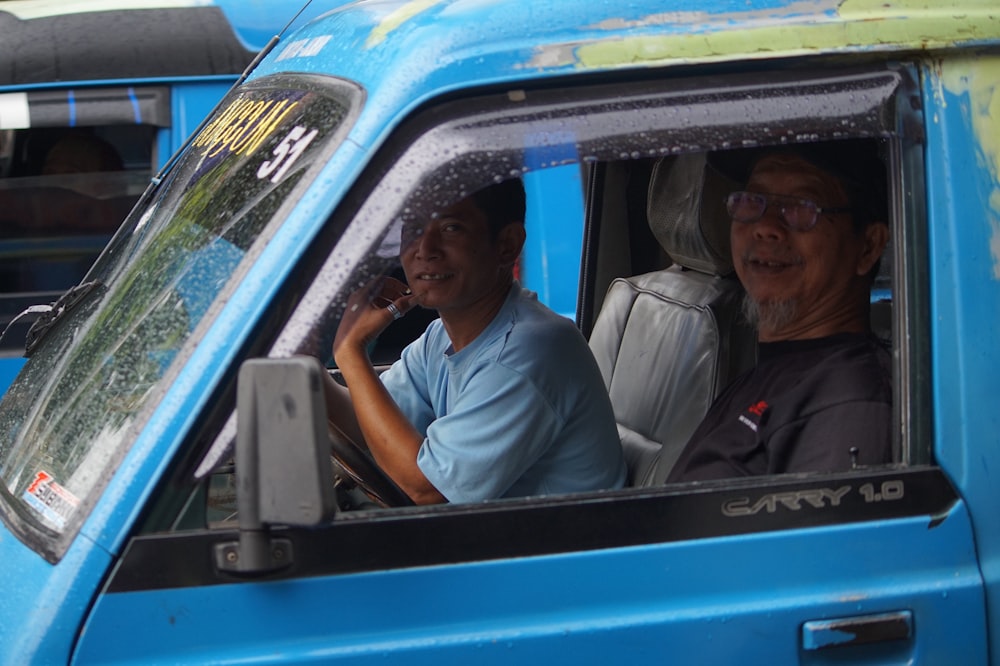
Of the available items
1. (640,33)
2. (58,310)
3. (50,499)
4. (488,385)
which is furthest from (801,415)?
(58,310)

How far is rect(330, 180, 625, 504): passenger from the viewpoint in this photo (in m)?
2.13

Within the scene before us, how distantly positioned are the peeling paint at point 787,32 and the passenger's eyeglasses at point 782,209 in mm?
535

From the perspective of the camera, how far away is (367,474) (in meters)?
2.36

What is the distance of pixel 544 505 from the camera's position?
1654mm

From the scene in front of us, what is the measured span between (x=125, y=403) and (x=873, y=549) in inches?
40.6

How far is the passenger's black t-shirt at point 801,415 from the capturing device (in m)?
1.91

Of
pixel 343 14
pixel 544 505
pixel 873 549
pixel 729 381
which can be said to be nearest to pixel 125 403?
pixel 544 505

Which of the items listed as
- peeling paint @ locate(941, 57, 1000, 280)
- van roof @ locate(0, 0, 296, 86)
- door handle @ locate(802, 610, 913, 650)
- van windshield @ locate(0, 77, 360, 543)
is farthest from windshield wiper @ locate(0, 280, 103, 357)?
van roof @ locate(0, 0, 296, 86)

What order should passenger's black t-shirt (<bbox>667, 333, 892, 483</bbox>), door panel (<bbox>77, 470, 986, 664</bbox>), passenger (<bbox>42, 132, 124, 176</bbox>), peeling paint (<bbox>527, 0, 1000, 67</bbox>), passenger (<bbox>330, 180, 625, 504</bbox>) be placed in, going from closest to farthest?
door panel (<bbox>77, 470, 986, 664</bbox>)
peeling paint (<bbox>527, 0, 1000, 67</bbox>)
passenger's black t-shirt (<bbox>667, 333, 892, 483</bbox>)
passenger (<bbox>330, 180, 625, 504</bbox>)
passenger (<bbox>42, 132, 124, 176</bbox>)

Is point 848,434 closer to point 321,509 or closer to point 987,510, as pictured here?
point 987,510

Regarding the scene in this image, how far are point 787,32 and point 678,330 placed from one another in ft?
3.82

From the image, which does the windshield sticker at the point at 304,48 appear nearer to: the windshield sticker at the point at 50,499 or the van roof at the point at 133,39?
the windshield sticker at the point at 50,499

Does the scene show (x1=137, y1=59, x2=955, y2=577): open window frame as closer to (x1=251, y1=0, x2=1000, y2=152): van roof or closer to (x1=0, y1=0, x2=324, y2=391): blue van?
(x1=251, y1=0, x2=1000, y2=152): van roof

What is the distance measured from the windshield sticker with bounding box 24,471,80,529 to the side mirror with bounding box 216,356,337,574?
299mm
